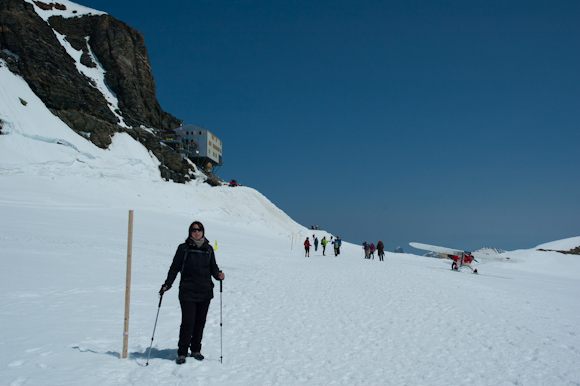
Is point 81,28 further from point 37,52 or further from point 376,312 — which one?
point 376,312

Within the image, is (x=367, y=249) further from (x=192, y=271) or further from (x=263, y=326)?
(x=192, y=271)

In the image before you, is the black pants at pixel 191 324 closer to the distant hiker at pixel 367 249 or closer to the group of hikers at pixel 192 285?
the group of hikers at pixel 192 285

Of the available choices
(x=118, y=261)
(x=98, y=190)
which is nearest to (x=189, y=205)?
(x=98, y=190)

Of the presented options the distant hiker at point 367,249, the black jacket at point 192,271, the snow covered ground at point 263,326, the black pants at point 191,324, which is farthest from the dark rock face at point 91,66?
the black pants at point 191,324

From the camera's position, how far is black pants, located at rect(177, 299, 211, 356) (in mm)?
5922

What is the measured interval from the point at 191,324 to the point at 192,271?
88 centimetres

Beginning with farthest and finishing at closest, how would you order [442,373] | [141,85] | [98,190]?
[141,85] → [98,190] → [442,373]

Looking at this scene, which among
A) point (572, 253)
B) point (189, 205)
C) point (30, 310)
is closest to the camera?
point (30, 310)

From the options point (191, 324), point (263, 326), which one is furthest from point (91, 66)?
point (191, 324)

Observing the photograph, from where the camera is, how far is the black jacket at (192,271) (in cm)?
594

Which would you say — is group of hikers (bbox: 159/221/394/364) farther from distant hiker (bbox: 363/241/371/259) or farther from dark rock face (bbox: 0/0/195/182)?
dark rock face (bbox: 0/0/195/182)

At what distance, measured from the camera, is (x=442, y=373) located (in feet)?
19.4

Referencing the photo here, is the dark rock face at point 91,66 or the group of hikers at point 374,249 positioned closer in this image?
the group of hikers at point 374,249

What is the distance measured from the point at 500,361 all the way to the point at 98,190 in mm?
43259
